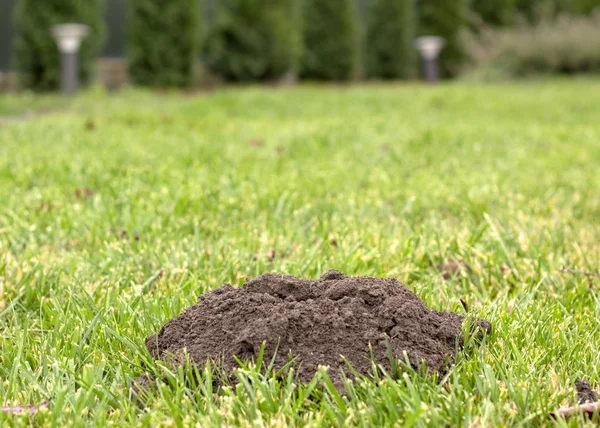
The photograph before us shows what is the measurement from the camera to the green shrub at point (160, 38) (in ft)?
47.4

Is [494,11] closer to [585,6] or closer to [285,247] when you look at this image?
[585,6]

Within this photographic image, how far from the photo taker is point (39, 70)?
13.5 meters

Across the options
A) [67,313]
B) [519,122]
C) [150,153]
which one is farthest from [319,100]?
[67,313]

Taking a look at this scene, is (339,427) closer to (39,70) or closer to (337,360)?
(337,360)

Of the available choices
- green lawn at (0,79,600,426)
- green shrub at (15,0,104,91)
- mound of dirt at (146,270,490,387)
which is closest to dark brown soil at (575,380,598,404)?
green lawn at (0,79,600,426)

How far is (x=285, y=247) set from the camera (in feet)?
9.44

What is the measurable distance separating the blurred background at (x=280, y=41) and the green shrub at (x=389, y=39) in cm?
3

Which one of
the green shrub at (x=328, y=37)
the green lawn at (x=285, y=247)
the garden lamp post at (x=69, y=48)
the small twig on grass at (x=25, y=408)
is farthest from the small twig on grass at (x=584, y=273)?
the green shrub at (x=328, y=37)

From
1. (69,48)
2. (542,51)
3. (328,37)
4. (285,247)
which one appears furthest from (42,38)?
(285,247)

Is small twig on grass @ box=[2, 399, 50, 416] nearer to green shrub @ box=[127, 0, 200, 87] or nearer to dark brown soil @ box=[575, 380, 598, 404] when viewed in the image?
dark brown soil @ box=[575, 380, 598, 404]

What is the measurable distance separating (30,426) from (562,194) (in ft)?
10.9

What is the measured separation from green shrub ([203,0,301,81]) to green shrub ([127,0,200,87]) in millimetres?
814

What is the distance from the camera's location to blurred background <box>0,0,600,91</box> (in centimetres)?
1371

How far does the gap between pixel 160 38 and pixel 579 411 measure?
46.1 feet
